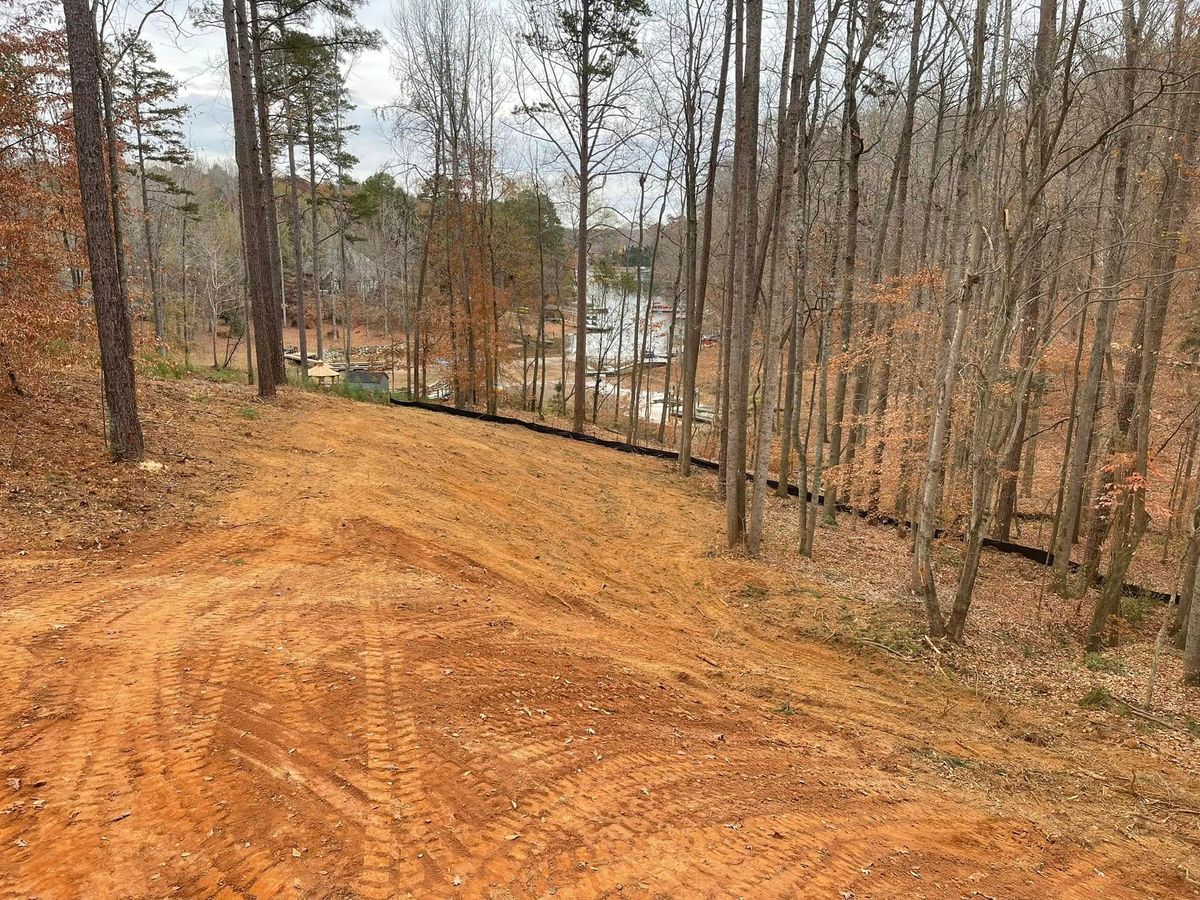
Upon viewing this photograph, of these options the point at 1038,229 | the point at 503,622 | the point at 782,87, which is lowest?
the point at 503,622

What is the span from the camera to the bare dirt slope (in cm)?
269

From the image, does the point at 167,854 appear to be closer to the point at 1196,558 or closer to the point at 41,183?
the point at 41,183

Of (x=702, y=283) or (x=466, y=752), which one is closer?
(x=466, y=752)

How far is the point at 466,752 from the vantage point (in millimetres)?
3482

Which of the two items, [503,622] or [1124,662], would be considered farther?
[1124,662]

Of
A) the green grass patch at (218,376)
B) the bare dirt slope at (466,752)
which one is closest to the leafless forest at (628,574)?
the bare dirt slope at (466,752)

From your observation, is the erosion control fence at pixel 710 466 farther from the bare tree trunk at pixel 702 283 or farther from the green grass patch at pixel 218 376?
the green grass patch at pixel 218 376

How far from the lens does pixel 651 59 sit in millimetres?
16000

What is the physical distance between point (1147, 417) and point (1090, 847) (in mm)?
9231

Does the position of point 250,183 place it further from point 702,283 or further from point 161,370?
point 702,283

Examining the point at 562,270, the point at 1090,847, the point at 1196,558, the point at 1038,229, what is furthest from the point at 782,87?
the point at 562,270

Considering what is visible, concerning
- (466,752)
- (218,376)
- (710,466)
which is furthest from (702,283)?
(218,376)

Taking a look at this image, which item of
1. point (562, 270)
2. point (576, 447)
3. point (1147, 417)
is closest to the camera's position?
point (1147, 417)

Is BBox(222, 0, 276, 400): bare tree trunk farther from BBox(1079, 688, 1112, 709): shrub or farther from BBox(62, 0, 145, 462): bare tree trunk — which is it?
BBox(1079, 688, 1112, 709): shrub
